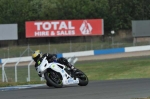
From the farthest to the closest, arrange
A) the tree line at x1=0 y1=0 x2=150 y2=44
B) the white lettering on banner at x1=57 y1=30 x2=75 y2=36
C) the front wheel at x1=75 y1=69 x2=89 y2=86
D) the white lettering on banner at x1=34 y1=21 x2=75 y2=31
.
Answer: the tree line at x1=0 y1=0 x2=150 y2=44
the white lettering on banner at x1=57 y1=30 x2=75 y2=36
the white lettering on banner at x1=34 y1=21 x2=75 y2=31
the front wheel at x1=75 y1=69 x2=89 y2=86

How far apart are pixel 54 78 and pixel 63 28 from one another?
155 feet

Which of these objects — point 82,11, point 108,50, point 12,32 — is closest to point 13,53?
point 12,32

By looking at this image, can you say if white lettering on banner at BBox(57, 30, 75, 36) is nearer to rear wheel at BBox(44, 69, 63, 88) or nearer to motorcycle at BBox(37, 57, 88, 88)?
motorcycle at BBox(37, 57, 88, 88)

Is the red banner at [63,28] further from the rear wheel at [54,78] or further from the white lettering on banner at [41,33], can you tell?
the rear wheel at [54,78]

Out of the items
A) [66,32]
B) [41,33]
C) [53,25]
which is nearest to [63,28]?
[66,32]

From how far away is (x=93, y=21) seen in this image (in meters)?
63.1

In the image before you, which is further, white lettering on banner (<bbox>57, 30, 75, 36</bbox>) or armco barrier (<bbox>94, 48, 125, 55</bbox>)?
white lettering on banner (<bbox>57, 30, 75, 36</bbox>)

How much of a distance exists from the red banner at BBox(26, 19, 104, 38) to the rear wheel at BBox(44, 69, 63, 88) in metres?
46.3

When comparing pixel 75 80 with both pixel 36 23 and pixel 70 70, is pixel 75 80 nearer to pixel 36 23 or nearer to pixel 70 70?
pixel 70 70

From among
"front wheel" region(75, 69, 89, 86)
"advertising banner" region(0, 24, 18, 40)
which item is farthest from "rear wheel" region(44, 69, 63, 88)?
"advertising banner" region(0, 24, 18, 40)

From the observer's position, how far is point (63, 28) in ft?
205

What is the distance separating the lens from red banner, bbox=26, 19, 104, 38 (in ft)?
202

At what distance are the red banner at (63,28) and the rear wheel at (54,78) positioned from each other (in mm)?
46342

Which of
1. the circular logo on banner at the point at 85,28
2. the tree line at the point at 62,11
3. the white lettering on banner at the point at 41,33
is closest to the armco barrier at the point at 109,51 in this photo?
the circular logo on banner at the point at 85,28
